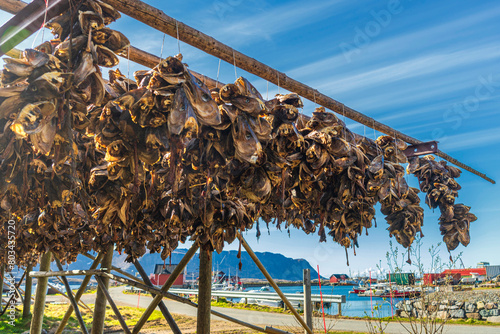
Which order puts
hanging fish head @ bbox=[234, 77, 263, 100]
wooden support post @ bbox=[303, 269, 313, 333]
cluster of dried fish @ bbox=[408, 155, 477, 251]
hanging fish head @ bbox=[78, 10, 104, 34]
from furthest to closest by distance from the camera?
wooden support post @ bbox=[303, 269, 313, 333] → cluster of dried fish @ bbox=[408, 155, 477, 251] → hanging fish head @ bbox=[234, 77, 263, 100] → hanging fish head @ bbox=[78, 10, 104, 34]

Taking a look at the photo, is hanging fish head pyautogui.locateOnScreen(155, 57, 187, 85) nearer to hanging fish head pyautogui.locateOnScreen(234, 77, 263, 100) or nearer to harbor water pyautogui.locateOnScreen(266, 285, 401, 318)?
hanging fish head pyautogui.locateOnScreen(234, 77, 263, 100)

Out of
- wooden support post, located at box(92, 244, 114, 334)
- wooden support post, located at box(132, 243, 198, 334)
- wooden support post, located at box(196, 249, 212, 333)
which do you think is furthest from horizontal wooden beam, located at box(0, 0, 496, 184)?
wooden support post, located at box(92, 244, 114, 334)

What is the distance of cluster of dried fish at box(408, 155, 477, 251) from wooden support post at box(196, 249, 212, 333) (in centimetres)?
257

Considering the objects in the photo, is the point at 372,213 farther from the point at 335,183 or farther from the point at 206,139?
the point at 206,139

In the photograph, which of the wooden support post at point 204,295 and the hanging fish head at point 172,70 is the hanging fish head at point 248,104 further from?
the wooden support post at point 204,295

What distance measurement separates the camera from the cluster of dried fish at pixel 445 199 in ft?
12.3

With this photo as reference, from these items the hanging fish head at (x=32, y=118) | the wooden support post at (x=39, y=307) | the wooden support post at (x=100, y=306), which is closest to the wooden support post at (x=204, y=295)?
the hanging fish head at (x=32, y=118)

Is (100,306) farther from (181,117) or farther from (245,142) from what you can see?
(181,117)

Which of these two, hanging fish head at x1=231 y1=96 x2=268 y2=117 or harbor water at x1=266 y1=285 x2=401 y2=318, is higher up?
hanging fish head at x1=231 y1=96 x2=268 y2=117

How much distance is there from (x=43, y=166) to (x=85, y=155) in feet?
1.33

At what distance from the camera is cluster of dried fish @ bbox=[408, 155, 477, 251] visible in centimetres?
374

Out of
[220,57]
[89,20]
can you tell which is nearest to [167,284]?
[220,57]

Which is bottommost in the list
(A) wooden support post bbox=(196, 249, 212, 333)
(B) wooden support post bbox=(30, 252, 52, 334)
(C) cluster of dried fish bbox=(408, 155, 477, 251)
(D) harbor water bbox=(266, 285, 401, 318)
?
(D) harbor water bbox=(266, 285, 401, 318)

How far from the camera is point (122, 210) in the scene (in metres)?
2.32
